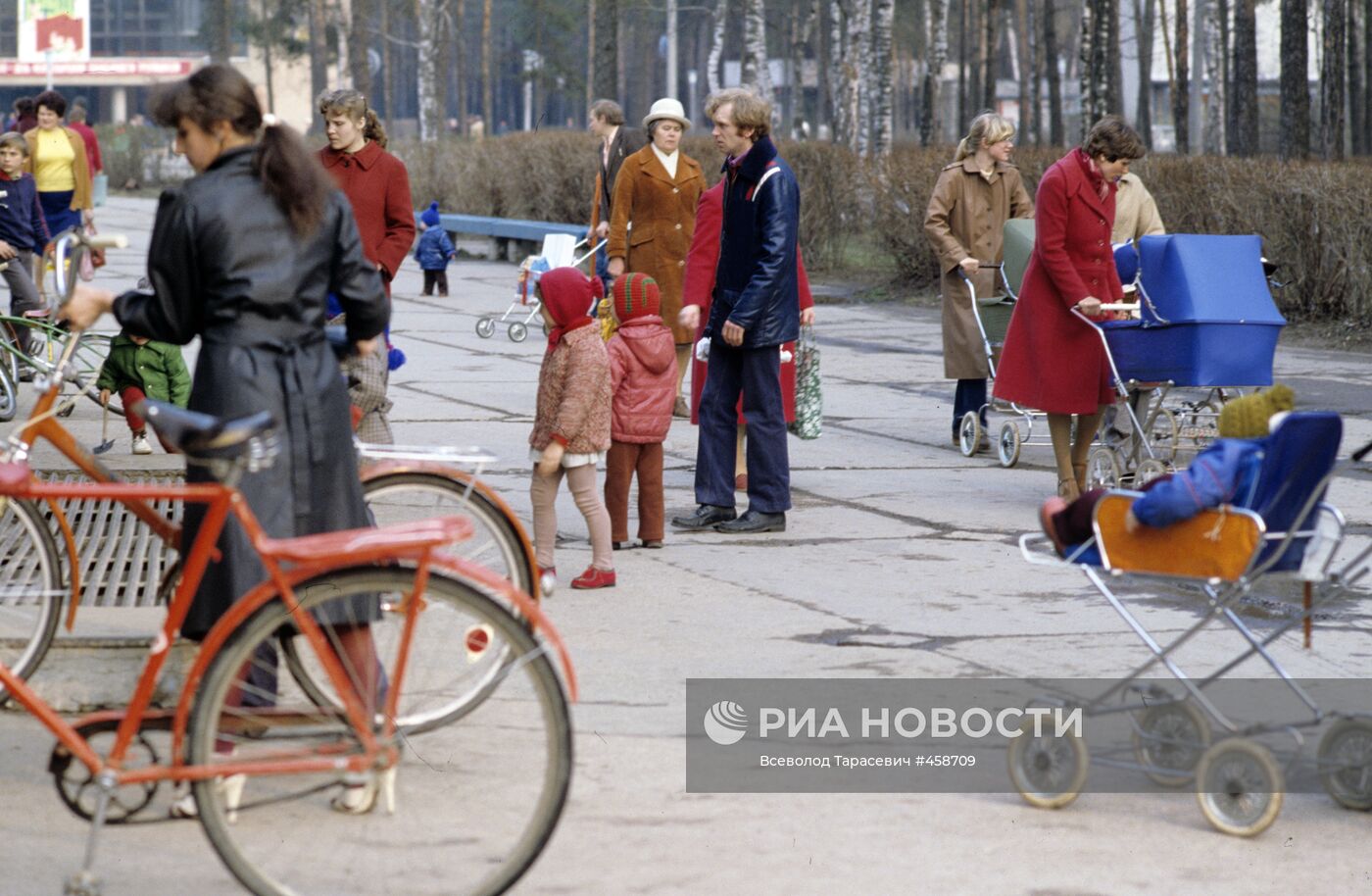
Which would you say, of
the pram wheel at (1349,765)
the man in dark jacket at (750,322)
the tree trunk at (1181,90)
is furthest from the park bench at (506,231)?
the pram wheel at (1349,765)

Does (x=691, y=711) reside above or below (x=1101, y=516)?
below

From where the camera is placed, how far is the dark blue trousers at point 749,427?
8531mm

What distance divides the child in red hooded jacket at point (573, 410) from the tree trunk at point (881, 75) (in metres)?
24.5

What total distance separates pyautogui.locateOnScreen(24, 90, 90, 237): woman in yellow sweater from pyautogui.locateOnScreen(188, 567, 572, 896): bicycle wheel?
12376 millimetres

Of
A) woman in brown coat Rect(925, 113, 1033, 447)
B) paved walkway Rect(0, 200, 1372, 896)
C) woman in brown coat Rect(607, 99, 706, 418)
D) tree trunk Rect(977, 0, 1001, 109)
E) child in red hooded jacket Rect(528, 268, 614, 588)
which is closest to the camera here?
paved walkway Rect(0, 200, 1372, 896)

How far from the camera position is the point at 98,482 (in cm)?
488

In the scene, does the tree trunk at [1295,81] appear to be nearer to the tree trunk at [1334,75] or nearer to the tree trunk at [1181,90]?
the tree trunk at [1334,75]

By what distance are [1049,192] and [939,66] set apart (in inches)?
1400

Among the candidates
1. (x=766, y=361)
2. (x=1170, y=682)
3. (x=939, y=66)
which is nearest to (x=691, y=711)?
(x=1170, y=682)

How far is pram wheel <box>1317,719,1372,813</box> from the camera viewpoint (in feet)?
15.6

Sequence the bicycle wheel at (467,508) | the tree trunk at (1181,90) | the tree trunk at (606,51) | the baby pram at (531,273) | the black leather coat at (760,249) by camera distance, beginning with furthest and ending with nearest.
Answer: the tree trunk at (1181,90)
the tree trunk at (606,51)
the baby pram at (531,273)
the black leather coat at (760,249)
the bicycle wheel at (467,508)

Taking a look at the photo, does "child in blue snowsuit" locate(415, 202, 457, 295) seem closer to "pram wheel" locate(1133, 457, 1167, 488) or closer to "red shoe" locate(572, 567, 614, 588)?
"pram wheel" locate(1133, 457, 1167, 488)

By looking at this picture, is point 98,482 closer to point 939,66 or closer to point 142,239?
point 142,239

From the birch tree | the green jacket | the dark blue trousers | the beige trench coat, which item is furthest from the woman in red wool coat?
the birch tree
